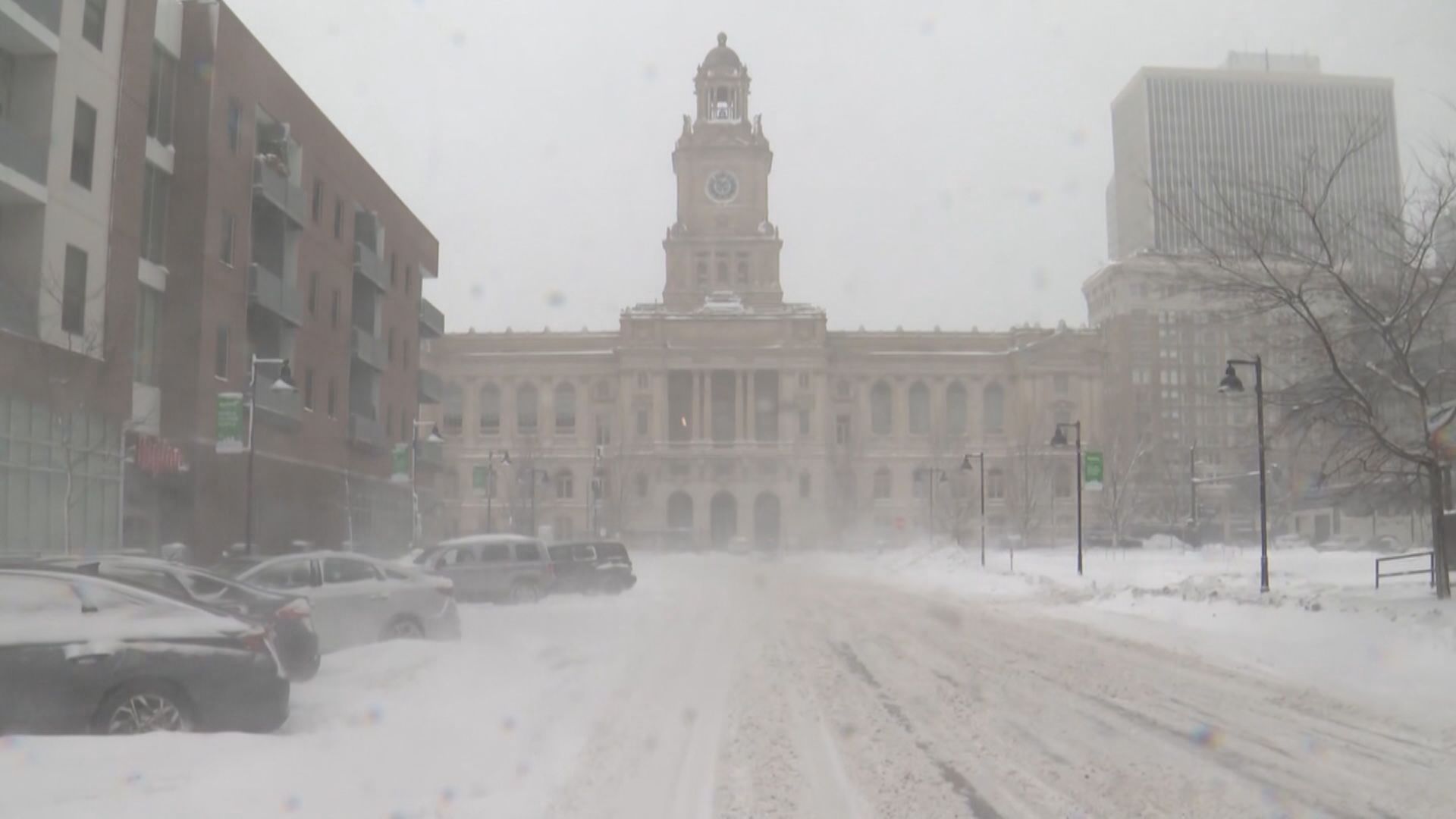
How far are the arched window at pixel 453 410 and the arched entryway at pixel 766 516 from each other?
26666 millimetres

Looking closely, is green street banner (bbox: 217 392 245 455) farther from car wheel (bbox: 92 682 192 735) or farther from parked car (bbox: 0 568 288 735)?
car wheel (bbox: 92 682 192 735)

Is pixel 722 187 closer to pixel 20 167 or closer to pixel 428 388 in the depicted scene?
pixel 428 388

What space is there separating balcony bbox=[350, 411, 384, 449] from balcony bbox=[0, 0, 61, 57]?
22.2 metres

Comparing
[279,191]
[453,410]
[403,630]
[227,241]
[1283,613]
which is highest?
[279,191]

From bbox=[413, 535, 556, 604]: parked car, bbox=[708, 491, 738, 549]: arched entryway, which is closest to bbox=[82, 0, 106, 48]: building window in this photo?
bbox=[413, 535, 556, 604]: parked car

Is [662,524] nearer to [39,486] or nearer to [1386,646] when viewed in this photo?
Result: [39,486]

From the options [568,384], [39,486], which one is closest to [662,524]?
[568,384]

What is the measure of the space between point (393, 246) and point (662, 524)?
57383 mm

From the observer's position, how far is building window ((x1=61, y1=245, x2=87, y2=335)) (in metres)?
25.4

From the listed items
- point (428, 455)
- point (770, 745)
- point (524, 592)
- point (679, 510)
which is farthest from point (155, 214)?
point (679, 510)

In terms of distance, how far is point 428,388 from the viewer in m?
60.0

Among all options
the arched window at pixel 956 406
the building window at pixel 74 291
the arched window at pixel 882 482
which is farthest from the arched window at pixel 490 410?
the building window at pixel 74 291

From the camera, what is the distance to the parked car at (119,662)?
9227mm

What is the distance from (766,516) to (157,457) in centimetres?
8254
